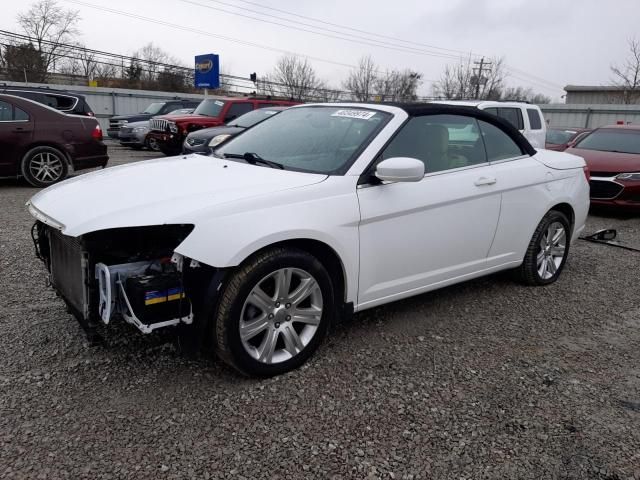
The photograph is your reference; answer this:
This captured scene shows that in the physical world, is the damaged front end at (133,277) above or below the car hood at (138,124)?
below

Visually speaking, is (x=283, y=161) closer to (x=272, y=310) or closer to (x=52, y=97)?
(x=272, y=310)

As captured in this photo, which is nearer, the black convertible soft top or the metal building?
the black convertible soft top

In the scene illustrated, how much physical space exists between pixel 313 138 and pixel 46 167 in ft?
22.8

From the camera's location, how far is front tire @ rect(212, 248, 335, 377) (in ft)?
Result: 9.06

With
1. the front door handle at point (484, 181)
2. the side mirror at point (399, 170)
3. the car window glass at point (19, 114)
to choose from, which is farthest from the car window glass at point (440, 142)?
the car window glass at point (19, 114)

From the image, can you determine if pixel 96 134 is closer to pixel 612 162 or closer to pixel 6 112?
pixel 6 112

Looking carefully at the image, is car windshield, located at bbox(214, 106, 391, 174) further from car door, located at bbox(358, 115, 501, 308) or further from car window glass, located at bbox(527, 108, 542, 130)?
car window glass, located at bbox(527, 108, 542, 130)

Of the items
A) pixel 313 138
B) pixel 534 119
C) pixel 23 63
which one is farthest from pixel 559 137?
pixel 23 63

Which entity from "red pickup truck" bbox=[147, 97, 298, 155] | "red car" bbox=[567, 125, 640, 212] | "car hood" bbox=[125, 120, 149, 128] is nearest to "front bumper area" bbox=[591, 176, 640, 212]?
"red car" bbox=[567, 125, 640, 212]

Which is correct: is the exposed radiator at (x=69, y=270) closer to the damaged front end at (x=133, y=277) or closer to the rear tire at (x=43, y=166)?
the damaged front end at (x=133, y=277)

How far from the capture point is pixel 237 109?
1374 cm

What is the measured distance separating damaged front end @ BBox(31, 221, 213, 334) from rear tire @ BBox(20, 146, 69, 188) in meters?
6.84

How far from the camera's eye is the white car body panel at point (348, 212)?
106 inches

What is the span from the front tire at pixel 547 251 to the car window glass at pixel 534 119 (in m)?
5.87
